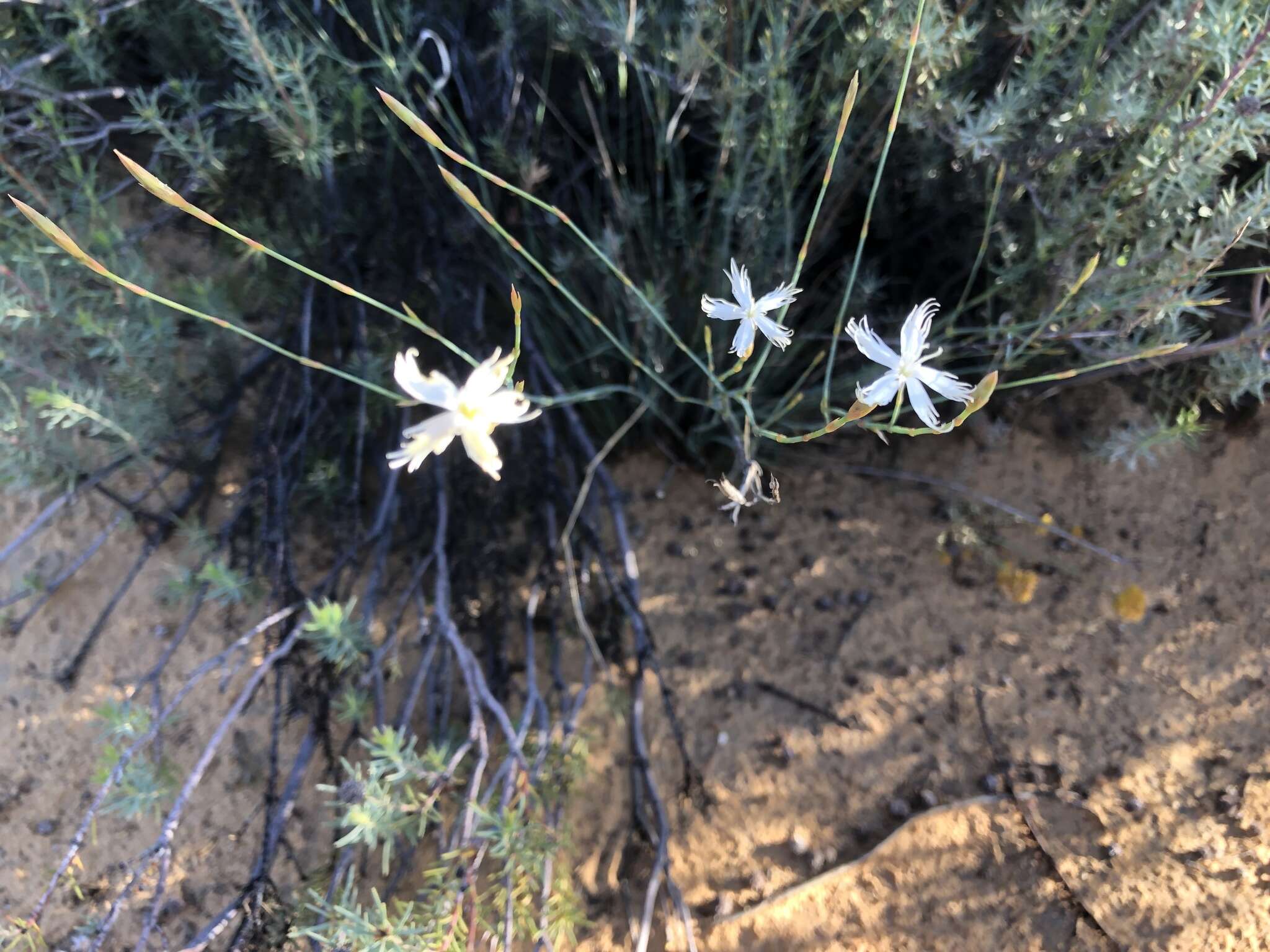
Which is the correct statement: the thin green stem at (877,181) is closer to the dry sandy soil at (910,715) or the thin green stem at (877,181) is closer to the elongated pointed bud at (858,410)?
the elongated pointed bud at (858,410)

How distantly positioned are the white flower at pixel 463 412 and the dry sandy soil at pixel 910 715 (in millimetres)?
854

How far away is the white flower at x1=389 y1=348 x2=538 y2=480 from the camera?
29.6 inches

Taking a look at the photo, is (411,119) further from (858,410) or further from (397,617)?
(397,617)

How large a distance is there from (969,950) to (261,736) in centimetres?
119

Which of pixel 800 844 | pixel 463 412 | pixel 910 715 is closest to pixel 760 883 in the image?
pixel 800 844

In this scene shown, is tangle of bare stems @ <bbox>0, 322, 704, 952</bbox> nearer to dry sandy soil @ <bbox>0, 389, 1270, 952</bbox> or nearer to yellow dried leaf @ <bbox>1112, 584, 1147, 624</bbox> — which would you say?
dry sandy soil @ <bbox>0, 389, 1270, 952</bbox>

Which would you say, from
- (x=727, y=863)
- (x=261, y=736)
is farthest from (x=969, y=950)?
(x=261, y=736)

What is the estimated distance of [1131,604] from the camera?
151 cm

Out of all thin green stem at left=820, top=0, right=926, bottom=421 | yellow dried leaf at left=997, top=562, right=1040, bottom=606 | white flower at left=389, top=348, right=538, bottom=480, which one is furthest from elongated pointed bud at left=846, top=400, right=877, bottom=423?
yellow dried leaf at left=997, top=562, right=1040, bottom=606

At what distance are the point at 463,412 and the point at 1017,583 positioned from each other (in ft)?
3.91

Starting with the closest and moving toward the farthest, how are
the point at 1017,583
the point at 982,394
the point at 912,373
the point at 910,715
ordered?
the point at 982,394, the point at 912,373, the point at 910,715, the point at 1017,583

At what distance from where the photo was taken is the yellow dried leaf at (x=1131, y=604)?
150 cm

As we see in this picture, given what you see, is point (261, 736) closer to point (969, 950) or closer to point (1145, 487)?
point (969, 950)

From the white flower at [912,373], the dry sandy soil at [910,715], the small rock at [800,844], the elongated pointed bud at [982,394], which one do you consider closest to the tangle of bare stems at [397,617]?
the dry sandy soil at [910,715]
